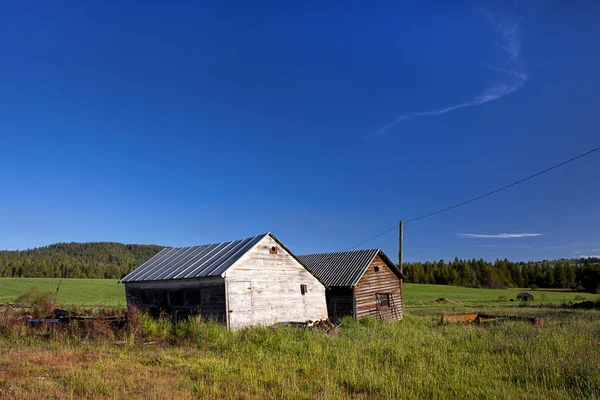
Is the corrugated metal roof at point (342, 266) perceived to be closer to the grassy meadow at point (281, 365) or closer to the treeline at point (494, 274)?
the grassy meadow at point (281, 365)

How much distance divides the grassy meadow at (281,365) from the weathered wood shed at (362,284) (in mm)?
9989

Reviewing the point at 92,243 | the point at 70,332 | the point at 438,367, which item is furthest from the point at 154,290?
the point at 92,243

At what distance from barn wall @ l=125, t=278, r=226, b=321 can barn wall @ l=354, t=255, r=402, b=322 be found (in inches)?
386

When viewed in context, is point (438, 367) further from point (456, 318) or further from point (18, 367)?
point (456, 318)

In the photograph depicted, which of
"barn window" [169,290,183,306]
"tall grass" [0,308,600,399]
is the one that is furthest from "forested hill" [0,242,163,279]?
"tall grass" [0,308,600,399]

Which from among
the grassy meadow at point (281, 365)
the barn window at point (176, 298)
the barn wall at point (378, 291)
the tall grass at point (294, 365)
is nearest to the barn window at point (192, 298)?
the barn window at point (176, 298)

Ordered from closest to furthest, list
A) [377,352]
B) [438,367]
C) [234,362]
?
[438,367]
[234,362]
[377,352]

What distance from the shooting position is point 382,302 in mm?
26797

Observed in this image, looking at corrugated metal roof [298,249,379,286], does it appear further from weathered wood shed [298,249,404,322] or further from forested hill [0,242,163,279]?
forested hill [0,242,163,279]

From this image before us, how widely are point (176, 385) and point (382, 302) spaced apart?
20.7m

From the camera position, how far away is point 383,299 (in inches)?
1060

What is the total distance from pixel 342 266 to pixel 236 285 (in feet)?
34.5

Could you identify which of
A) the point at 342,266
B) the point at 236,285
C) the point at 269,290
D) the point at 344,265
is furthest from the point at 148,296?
the point at 344,265

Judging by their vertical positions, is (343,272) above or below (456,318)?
above
